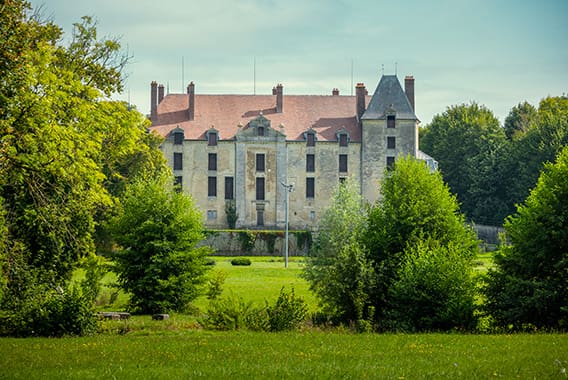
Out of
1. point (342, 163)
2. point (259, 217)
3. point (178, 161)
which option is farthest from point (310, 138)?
point (178, 161)

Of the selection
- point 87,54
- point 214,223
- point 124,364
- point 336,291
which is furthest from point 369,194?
point 124,364

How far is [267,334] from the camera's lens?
1808 centimetres

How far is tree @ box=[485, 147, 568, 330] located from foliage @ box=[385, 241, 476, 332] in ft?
2.65

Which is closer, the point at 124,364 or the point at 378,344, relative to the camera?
the point at 124,364

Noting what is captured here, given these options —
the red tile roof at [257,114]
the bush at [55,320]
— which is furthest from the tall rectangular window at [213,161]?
the bush at [55,320]

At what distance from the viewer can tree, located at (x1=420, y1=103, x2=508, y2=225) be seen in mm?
69000

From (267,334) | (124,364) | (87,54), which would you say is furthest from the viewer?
(87,54)

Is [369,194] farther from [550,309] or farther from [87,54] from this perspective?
[550,309]

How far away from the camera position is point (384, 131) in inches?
2576

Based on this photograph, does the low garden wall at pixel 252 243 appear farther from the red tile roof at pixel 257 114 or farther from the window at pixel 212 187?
the red tile roof at pixel 257 114

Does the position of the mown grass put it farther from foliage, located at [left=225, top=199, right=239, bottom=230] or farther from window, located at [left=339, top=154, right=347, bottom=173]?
window, located at [left=339, top=154, right=347, bottom=173]

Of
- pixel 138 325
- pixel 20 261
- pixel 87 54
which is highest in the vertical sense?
pixel 87 54

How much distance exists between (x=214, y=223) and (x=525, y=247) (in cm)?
4635

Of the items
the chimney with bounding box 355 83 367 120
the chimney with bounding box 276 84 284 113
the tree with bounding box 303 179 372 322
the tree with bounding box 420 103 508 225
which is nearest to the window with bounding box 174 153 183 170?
the chimney with bounding box 276 84 284 113
